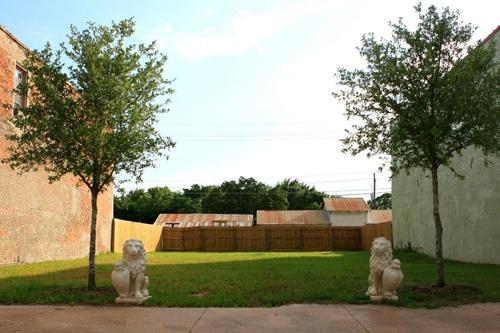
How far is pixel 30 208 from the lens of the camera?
62.3ft

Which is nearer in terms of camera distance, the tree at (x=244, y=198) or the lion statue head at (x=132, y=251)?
the lion statue head at (x=132, y=251)

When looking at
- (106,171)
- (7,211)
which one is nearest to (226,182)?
(7,211)

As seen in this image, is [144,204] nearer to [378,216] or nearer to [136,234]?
[378,216]

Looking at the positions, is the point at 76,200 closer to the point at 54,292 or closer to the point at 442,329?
the point at 54,292

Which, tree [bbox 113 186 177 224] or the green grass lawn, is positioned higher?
A: tree [bbox 113 186 177 224]

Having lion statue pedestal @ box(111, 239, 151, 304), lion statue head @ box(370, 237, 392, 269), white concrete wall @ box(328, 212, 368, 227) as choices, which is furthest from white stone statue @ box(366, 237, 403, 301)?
white concrete wall @ box(328, 212, 368, 227)

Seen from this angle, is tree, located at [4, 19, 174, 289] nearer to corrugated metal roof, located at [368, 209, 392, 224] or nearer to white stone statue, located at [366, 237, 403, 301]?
white stone statue, located at [366, 237, 403, 301]

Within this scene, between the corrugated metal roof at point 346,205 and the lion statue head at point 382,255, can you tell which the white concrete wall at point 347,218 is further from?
the lion statue head at point 382,255

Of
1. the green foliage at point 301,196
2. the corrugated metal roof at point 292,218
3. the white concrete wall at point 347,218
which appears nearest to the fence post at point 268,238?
the corrugated metal roof at point 292,218

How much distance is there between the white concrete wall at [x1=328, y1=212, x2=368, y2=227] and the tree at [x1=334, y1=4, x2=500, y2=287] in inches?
1617

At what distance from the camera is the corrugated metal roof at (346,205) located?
52438 millimetres

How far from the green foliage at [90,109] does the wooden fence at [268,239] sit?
27.7m

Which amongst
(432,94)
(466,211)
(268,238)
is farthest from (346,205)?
(432,94)

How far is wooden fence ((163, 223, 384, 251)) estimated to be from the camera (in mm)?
37938
